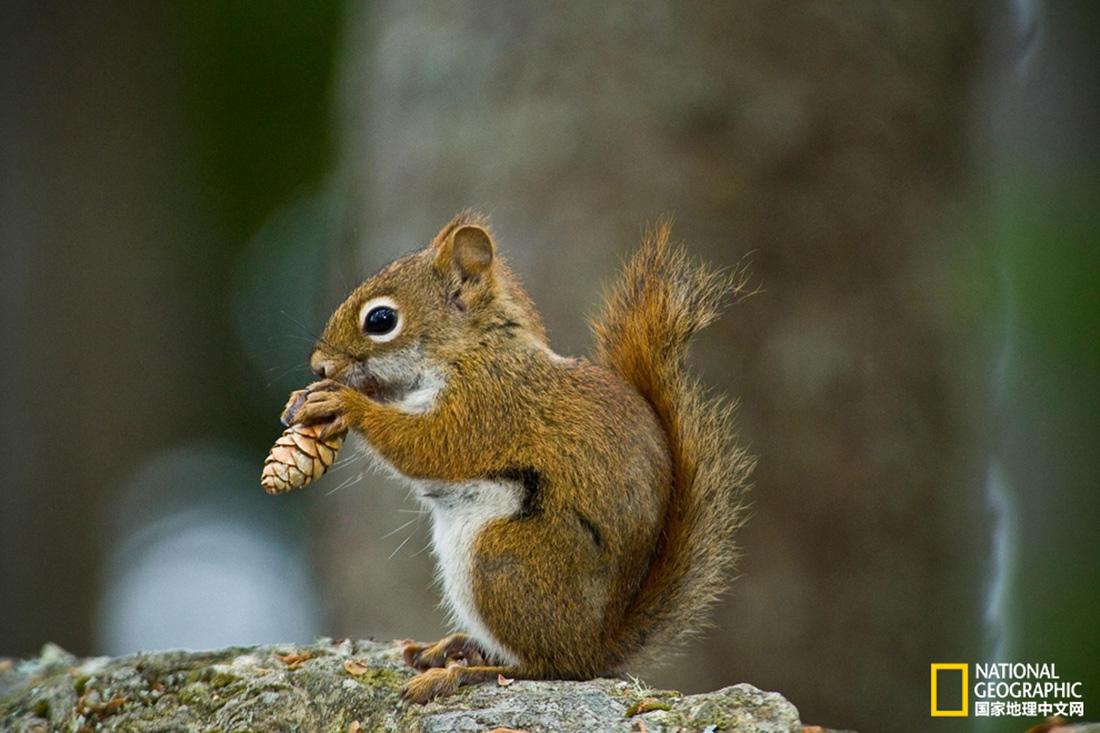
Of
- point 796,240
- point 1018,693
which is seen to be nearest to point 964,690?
point 1018,693

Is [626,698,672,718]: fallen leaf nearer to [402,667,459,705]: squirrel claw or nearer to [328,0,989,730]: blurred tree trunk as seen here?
[402,667,459,705]: squirrel claw

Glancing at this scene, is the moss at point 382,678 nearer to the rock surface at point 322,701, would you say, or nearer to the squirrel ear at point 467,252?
the rock surface at point 322,701

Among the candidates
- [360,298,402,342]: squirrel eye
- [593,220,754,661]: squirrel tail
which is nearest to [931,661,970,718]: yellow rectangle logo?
[593,220,754,661]: squirrel tail

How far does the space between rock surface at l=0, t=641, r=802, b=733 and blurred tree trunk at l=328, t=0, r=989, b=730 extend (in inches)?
30.9

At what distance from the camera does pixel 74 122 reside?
3434 mm

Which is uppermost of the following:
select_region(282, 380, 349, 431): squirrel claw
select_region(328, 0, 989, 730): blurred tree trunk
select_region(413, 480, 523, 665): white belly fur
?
select_region(328, 0, 989, 730): blurred tree trunk

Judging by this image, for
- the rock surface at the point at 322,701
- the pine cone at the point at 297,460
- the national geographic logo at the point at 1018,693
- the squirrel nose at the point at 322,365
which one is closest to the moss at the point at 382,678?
the rock surface at the point at 322,701

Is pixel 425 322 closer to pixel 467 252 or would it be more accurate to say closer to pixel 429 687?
pixel 467 252

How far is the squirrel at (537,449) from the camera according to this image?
1332mm

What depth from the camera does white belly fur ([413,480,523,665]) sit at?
1.35 m

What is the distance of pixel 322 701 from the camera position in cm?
135

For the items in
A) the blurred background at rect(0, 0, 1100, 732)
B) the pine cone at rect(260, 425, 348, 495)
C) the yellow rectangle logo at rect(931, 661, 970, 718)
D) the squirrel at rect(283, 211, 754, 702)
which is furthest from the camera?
the blurred background at rect(0, 0, 1100, 732)

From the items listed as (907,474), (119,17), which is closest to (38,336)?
(119,17)

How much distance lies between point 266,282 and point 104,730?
239 centimetres
